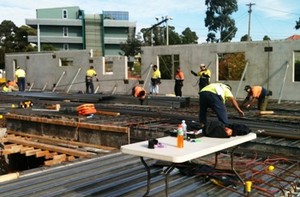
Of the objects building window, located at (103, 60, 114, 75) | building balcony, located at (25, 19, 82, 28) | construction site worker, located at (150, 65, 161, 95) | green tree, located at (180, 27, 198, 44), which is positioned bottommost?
construction site worker, located at (150, 65, 161, 95)

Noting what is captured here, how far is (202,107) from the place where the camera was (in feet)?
21.9

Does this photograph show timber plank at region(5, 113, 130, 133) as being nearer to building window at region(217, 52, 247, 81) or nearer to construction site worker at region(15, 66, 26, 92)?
construction site worker at region(15, 66, 26, 92)

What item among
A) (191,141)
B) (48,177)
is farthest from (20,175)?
(191,141)

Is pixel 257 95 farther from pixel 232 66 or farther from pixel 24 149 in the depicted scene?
pixel 232 66

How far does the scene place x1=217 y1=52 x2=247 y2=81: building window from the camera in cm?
2127

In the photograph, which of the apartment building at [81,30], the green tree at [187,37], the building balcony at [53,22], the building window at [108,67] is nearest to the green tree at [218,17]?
the green tree at [187,37]

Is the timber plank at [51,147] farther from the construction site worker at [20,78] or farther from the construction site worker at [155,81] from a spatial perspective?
the construction site worker at [20,78]

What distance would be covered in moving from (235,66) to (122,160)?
16.0 m

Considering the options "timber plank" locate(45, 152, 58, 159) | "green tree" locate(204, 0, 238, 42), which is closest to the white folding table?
"timber plank" locate(45, 152, 58, 159)

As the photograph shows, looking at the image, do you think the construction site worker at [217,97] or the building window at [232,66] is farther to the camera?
the building window at [232,66]

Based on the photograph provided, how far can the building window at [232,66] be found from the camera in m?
21.3

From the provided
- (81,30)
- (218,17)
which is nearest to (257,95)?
(218,17)

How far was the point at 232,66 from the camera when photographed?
2166 centimetres

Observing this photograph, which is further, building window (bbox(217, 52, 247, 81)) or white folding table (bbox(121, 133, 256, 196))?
building window (bbox(217, 52, 247, 81))
